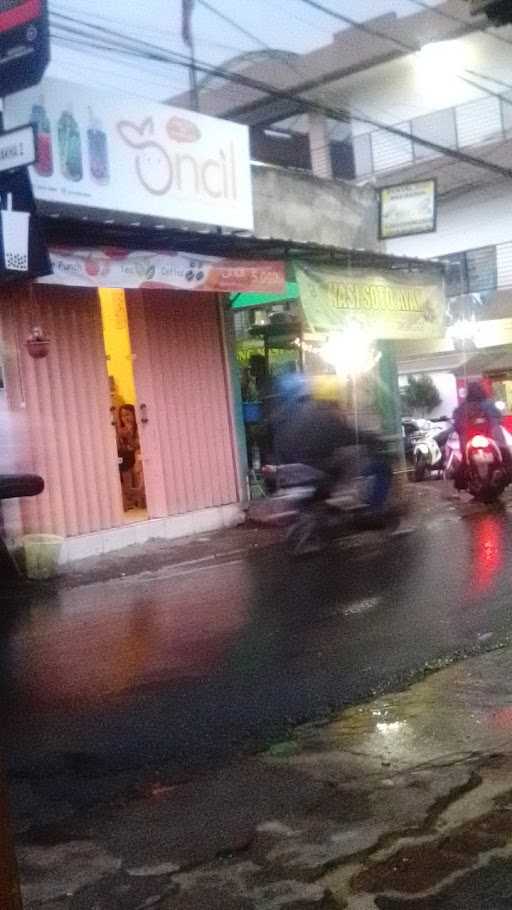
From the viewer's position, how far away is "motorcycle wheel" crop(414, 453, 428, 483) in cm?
2125

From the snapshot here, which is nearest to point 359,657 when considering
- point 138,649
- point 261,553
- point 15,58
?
point 138,649

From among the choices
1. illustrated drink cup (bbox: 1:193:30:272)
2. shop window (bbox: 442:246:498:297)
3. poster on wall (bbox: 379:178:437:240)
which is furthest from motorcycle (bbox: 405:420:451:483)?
illustrated drink cup (bbox: 1:193:30:272)

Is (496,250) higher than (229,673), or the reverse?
(496,250)

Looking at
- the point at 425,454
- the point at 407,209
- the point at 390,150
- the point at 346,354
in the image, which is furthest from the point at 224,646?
the point at 390,150

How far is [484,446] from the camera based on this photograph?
14.6m

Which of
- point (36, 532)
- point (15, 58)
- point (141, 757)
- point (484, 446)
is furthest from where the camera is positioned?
point (484, 446)

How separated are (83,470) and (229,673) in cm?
632

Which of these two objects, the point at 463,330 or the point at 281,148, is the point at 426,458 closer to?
the point at 463,330

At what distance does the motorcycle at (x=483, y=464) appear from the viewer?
47.6 ft

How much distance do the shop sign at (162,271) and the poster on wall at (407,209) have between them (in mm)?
4120

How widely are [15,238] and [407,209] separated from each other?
341 inches

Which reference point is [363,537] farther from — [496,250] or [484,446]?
[496,250]

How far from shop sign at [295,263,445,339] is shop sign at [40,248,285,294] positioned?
65cm

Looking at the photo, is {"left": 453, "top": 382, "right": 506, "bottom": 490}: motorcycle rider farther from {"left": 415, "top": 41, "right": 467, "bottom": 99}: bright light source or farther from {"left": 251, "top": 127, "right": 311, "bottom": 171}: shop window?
{"left": 251, "top": 127, "right": 311, "bottom": 171}: shop window
